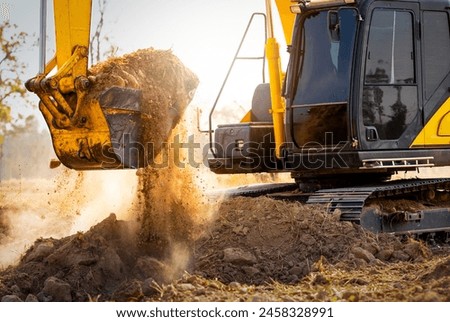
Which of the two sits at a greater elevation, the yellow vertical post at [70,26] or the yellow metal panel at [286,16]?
the yellow metal panel at [286,16]

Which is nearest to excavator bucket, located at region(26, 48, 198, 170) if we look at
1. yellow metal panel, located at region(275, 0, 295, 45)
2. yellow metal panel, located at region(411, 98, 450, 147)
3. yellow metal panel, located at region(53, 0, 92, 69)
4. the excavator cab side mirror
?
yellow metal panel, located at region(53, 0, 92, 69)

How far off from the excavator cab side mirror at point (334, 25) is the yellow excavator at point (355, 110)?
0.4 inches

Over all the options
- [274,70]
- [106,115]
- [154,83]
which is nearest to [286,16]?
[274,70]

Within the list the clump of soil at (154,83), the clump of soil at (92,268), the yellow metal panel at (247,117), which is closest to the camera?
the clump of soil at (92,268)

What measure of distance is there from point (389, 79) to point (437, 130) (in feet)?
2.82

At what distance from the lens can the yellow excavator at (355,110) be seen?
342 inches

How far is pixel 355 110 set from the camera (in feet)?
28.2

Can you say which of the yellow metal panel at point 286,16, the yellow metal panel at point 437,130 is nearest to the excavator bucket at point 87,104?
the yellow metal panel at point 286,16

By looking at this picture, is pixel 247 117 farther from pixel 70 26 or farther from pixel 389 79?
pixel 70 26

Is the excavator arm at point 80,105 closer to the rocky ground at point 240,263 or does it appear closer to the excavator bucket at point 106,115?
the excavator bucket at point 106,115

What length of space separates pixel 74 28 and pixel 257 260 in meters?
2.75

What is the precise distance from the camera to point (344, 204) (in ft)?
28.6

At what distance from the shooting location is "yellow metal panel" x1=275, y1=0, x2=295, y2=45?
9906 mm

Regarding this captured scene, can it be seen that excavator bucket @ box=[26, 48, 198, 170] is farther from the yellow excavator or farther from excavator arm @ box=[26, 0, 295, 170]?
the yellow excavator
